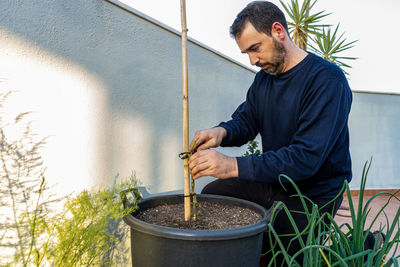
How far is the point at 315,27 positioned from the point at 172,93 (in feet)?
10.8

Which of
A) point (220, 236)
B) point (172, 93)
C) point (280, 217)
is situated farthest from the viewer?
point (172, 93)

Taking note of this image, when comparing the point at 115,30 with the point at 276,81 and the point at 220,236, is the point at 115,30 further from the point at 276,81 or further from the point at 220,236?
the point at 220,236

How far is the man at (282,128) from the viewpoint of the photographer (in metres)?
0.96

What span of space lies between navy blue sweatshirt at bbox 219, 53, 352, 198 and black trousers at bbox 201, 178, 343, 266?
0.23 feet

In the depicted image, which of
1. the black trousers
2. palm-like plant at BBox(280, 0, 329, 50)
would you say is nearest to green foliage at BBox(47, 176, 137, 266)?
the black trousers

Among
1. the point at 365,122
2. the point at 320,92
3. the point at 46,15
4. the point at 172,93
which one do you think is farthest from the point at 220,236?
the point at 365,122

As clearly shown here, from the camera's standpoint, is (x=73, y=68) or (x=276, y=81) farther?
(x=276, y=81)

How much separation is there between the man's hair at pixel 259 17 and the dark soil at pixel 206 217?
72 centimetres

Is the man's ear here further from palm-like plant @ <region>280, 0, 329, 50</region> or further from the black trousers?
palm-like plant @ <region>280, 0, 329, 50</region>

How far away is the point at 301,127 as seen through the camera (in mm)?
1062

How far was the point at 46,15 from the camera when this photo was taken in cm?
91

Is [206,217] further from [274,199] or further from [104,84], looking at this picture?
[104,84]

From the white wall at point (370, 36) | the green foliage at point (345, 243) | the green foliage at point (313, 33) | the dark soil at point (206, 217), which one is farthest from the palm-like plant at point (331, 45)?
the green foliage at point (345, 243)

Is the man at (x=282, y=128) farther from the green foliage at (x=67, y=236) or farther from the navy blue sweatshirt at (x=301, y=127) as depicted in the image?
the green foliage at (x=67, y=236)
